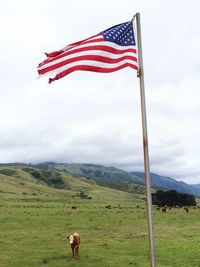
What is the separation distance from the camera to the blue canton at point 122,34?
15.0 metres

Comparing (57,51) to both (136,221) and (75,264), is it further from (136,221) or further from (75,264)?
(136,221)

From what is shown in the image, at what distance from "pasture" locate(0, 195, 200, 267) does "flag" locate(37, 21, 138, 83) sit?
18807 mm

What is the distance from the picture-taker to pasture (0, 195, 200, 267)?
1267 inches

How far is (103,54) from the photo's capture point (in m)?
15.0

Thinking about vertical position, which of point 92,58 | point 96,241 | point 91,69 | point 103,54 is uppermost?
point 103,54

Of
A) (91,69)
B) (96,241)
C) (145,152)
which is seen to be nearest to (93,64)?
(91,69)

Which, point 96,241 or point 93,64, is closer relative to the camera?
point 93,64

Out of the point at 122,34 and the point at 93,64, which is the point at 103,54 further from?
the point at 122,34

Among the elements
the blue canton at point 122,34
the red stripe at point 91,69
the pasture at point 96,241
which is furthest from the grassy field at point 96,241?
the blue canton at point 122,34

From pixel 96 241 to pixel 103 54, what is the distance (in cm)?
3001

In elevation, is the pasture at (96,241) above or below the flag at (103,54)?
below

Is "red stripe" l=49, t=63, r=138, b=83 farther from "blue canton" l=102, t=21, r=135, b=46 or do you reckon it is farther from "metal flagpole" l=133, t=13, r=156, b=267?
"blue canton" l=102, t=21, r=135, b=46

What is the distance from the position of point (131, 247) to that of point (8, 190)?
393 feet

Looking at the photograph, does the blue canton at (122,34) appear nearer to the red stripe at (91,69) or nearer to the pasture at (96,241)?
the red stripe at (91,69)
